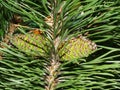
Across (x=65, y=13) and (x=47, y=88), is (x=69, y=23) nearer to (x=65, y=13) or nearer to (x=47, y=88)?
(x=65, y=13)

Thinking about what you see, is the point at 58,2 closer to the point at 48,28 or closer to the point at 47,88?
the point at 48,28

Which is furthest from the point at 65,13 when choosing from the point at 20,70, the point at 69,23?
the point at 20,70

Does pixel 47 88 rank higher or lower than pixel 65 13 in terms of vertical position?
lower
